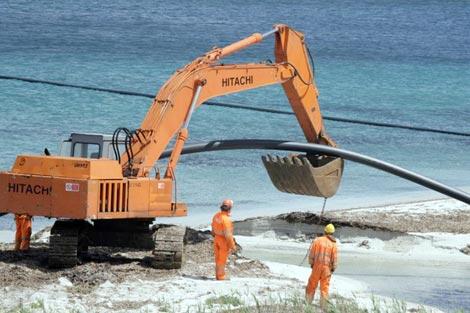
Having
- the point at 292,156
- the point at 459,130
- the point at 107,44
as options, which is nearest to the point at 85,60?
the point at 107,44

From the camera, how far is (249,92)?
55.6 metres

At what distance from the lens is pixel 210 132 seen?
43312mm

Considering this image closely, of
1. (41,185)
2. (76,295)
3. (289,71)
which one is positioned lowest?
(76,295)

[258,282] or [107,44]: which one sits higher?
[107,44]

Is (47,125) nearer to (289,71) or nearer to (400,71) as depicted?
(289,71)

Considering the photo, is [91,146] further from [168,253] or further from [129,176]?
[168,253]

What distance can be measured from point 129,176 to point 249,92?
1425 inches

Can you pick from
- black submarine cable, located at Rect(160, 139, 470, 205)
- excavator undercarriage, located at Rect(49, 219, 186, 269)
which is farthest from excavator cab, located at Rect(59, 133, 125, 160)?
black submarine cable, located at Rect(160, 139, 470, 205)

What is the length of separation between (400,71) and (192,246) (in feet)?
169

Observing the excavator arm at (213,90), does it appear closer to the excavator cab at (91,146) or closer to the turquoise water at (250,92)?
the excavator cab at (91,146)

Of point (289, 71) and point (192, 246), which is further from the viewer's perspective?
point (289, 71)

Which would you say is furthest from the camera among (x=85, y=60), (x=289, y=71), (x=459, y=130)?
(x=85, y=60)

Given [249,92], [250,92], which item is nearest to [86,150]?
[249,92]

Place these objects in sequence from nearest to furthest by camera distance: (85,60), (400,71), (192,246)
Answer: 1. (192,246)
2. (85,60)
3. (400,71)
